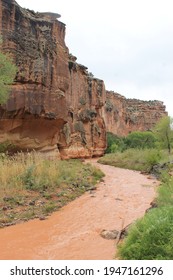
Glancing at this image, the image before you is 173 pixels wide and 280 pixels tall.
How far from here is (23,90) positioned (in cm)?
2012

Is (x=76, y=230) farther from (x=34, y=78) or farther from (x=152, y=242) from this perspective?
(x=34, y=78)

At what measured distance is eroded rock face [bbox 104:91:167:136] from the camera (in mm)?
62812

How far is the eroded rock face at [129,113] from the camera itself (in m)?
62.8

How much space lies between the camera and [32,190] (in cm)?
1062

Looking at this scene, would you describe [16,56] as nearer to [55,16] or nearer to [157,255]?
[55,16]

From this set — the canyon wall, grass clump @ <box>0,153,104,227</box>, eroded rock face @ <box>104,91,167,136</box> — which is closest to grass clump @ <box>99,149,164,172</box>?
the canyon wall

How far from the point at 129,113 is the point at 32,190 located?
64.4m

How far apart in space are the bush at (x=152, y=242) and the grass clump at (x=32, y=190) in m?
4.41

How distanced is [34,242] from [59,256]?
1.13 m

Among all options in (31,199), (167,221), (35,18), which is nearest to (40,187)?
(31,199)

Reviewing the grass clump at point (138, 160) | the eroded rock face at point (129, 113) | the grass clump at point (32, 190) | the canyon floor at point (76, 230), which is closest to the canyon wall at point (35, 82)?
the grass clump at point (138, 160)

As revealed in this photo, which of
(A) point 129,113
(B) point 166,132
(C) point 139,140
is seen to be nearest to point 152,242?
(B) point 166,132

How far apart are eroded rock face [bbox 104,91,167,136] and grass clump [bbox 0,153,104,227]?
4849cm

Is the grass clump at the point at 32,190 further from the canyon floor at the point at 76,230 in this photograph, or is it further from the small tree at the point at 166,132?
the small tree at the point at 166,132
